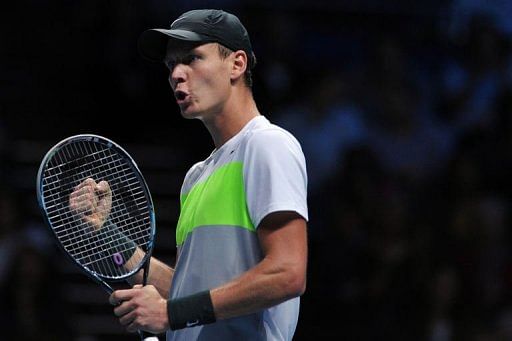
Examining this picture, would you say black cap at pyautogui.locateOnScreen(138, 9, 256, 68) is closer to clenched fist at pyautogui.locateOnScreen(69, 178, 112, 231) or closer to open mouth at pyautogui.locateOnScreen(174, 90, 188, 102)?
open mouth at pyautogui.locateOnScreen(174, 90, 188, 102)

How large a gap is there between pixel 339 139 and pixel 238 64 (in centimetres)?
412

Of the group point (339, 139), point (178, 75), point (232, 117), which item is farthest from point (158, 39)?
point (339, 139)

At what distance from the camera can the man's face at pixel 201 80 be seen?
11.9ft

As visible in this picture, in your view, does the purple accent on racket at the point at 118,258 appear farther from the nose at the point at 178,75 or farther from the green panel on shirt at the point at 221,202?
the nose at the point at 178,75

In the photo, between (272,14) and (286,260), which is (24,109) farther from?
(286,260)

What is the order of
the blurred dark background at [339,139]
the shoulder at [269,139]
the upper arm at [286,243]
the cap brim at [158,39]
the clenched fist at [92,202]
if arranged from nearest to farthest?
the upper arm at [286,243] → the shoulder at [269,139] → the cap brim at [158,39] → the clenched fist at [92,202] → the blurred dark background at [339,139]

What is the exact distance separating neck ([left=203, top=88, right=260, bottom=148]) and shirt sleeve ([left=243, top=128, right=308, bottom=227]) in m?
0.18

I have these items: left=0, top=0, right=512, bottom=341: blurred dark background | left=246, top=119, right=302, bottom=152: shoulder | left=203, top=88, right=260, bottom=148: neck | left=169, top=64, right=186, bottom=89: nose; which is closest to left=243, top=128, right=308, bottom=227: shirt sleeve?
left=246, top=119, right=302, bottom=152: shoulder

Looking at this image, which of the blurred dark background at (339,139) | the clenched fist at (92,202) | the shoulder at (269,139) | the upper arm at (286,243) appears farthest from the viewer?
the blurred dark background at (339,139)

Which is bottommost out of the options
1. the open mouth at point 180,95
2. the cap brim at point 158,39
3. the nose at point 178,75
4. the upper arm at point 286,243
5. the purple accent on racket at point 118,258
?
the purple accent on racket at point 118,258

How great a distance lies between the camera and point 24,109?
333 inches

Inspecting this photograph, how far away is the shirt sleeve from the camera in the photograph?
337 centimetres

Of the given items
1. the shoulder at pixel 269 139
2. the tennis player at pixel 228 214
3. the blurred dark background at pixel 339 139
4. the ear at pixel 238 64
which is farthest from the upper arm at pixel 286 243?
the blurred dark background at pixel 339 139

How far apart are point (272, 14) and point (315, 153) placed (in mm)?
1291
